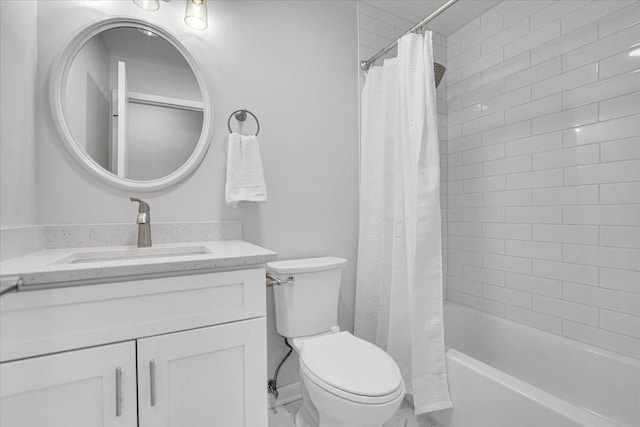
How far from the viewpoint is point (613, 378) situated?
136cm

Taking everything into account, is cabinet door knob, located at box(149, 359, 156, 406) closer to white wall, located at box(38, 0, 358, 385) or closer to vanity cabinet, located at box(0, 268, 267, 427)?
vanity cabinet, located at box(0, 268, 267, 427)

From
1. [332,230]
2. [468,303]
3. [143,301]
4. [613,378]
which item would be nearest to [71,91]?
[143,301]

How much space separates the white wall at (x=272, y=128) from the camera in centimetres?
126

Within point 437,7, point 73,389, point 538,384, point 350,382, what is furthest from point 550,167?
point 73,389

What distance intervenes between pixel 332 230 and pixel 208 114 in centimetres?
95

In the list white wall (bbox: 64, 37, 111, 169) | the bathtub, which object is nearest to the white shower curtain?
the bathtub

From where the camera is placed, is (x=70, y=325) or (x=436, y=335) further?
(x=436, y=335)

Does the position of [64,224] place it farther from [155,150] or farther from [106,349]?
[106,349]

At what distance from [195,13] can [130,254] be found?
1125mm

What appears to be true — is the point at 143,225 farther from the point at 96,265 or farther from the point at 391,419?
the point at 391,419

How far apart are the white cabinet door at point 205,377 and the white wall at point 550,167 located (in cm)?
162

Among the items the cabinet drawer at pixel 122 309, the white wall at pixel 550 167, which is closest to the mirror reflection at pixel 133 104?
the cabinet drawer at pixel 122 309

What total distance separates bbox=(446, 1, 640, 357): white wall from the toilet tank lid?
44.1 inches

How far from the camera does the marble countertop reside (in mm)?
783
